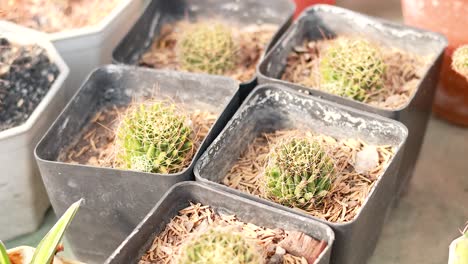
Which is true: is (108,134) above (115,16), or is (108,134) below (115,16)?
below

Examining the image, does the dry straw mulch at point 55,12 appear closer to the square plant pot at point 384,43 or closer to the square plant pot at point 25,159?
the square plant pot at point 25,159

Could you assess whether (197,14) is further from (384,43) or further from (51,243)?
(51,243)

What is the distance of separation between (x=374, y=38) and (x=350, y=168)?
1.50ft

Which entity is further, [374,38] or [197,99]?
[374,38]

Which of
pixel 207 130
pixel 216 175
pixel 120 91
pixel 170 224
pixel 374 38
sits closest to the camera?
pixel 170 224

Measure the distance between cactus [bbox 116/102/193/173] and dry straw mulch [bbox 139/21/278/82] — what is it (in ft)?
1.14

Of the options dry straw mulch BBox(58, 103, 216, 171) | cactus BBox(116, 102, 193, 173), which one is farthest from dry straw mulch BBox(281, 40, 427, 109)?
cactus BBox(116, 102, 193, 173)

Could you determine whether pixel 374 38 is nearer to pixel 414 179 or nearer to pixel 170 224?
pixel 414 179

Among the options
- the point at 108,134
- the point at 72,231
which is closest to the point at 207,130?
the point at 108,134

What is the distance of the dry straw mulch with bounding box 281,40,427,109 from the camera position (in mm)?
1431

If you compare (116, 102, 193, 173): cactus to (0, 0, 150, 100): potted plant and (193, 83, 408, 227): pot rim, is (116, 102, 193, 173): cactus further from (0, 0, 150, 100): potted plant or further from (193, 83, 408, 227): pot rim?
(0, 0, 150, 100): potted plant

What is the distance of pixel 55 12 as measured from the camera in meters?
1.73

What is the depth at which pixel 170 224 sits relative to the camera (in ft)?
3.69

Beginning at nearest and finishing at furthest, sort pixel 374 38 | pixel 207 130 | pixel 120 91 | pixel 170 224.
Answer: pixel 170 224, pixel 207 130, pixel 120 91, pixel 374 38
